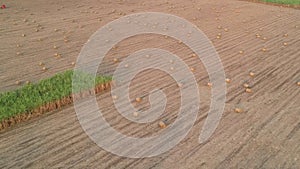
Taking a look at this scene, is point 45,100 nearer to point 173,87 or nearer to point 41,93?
point 41,93

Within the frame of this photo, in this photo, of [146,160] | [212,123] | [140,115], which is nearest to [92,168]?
[146,160]

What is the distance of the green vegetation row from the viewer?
28.0ft

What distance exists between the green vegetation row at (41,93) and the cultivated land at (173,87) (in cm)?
47

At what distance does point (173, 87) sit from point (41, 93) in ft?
13.4

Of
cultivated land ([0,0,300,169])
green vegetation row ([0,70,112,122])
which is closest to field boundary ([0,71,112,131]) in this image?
green vegetation row ([0,70,112,122])

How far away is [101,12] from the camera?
21.8 meters

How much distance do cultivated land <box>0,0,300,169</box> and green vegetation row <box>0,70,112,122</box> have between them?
1.55 feet

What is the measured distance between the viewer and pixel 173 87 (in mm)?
10695

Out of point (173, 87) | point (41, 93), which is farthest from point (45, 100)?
point (173, 87)

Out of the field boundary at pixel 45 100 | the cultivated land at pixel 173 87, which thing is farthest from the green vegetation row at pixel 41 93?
the cultivated land at pixel 173 87

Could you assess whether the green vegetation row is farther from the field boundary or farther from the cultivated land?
the cultivated land

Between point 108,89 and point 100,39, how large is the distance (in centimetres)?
584

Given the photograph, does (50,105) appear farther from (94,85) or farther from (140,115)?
(140,115)

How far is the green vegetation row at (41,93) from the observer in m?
8.55
